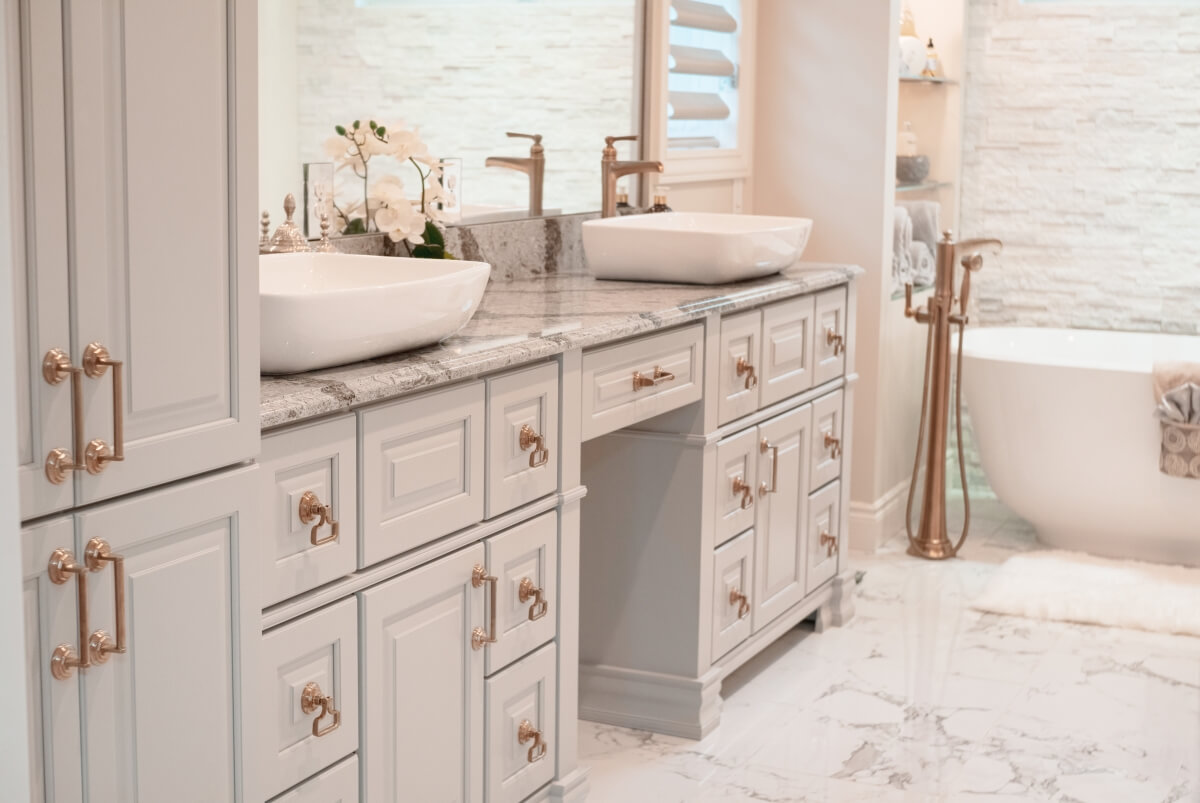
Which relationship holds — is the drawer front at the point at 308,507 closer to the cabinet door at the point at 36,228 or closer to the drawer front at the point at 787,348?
the cabinet door at the point at 36,228

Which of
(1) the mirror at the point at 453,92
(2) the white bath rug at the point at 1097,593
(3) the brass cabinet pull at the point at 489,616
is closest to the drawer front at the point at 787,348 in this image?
(1) the mirror at the point at 453,92

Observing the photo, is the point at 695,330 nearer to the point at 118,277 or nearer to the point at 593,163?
the point at 593,163

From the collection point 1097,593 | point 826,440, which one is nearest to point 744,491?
point 826,440

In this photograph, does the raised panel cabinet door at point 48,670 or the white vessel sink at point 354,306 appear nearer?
the raised panel cabinet door at point 48,670

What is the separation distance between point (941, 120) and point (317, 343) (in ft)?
11.3

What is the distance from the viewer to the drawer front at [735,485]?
291 centimetres

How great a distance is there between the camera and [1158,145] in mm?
4691

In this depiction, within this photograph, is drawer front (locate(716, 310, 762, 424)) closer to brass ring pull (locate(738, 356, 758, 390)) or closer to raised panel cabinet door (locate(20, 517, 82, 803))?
brass ring pull (locate(738, 356, 758, 390))

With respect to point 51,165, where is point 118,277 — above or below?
below

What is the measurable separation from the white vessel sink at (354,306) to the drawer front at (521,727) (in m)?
0.57

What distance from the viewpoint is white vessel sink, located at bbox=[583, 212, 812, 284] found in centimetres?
293

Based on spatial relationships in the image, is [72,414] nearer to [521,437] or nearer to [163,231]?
[163,231]

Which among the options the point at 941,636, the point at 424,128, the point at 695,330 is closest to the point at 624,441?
the point at 695,330

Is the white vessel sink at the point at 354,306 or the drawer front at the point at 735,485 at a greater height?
the white vessel sink at the point at 354,306
